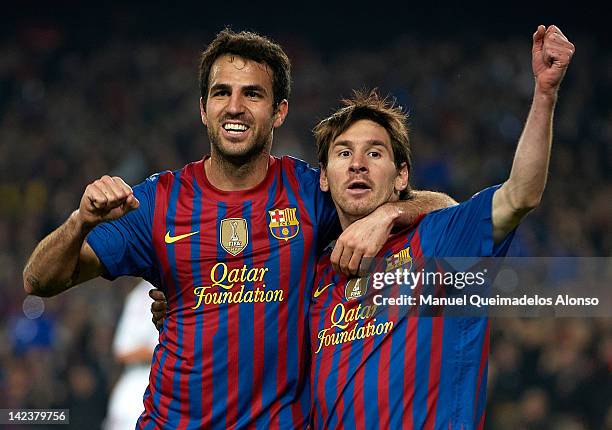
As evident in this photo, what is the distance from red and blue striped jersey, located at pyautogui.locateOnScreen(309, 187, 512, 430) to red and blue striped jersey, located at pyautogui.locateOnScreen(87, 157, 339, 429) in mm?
195

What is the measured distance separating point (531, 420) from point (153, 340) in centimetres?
339

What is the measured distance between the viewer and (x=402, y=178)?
3.88 m

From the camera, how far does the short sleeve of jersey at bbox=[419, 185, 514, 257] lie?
10.8 feet

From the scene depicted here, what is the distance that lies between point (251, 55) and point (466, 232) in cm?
118

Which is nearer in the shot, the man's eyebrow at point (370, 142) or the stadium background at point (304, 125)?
the man's eyebrow at point (370, 142)

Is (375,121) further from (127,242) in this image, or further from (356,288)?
(127,242)

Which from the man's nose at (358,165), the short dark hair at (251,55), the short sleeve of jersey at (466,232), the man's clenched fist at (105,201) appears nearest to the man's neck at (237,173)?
the short dark hair at (251,55)

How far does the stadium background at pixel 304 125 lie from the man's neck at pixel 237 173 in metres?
4.61

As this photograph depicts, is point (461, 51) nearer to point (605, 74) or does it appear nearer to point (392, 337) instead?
point (605, 74)

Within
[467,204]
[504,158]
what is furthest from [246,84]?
[504,158]

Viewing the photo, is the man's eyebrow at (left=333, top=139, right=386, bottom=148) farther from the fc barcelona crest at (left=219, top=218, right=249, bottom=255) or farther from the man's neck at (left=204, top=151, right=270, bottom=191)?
the fc barcelona crest at (left=219, top=218, right=249, bottom=255)

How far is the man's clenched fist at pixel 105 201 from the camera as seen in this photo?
320 cm

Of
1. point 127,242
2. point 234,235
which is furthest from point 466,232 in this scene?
point 127,242

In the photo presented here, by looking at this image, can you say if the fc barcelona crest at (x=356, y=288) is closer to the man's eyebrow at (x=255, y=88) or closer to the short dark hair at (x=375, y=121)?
the short dark hair at (x=375, y=121)
